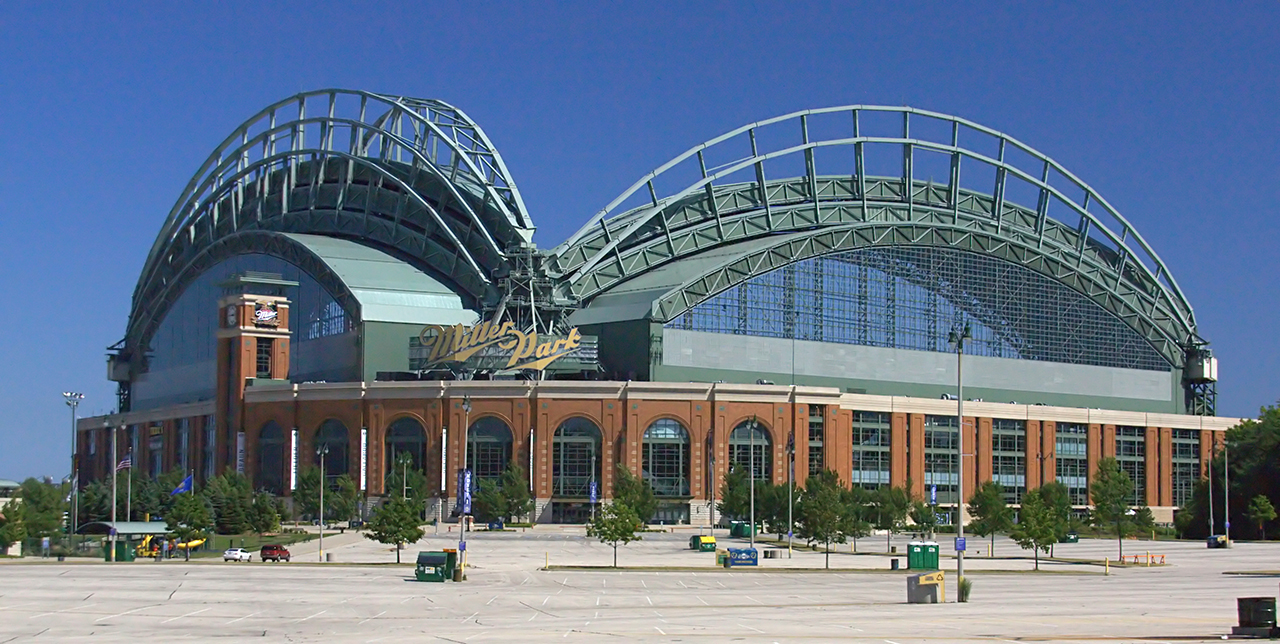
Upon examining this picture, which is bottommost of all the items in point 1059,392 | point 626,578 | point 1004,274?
point 626,578

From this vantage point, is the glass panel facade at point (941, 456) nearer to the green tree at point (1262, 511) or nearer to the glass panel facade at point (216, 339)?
the green tree at point (1262, 511)

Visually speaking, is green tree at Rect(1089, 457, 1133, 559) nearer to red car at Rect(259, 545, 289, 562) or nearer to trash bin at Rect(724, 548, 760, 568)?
trash bin at Rect(724, 548, 760, 568)

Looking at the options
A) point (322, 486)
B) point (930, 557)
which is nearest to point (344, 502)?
point (322, 486)

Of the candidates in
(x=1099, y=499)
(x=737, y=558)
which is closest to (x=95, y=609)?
(x=737, y=558)

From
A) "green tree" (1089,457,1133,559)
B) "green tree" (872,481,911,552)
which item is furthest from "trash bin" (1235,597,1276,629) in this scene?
"green tree" (872,481,911,552)

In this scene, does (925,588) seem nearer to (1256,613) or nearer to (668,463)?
(1256,613)

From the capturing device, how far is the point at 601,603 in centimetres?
6688

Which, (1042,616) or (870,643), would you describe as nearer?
(870,643)

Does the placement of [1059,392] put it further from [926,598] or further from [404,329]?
[926,598]

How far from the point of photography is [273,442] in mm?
160625

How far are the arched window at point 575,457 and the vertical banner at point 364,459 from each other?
18.2 metres

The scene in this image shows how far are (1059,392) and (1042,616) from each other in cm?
12079

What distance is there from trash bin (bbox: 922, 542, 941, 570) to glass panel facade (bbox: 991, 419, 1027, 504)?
7487cm

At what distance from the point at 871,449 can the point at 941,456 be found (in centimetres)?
922
